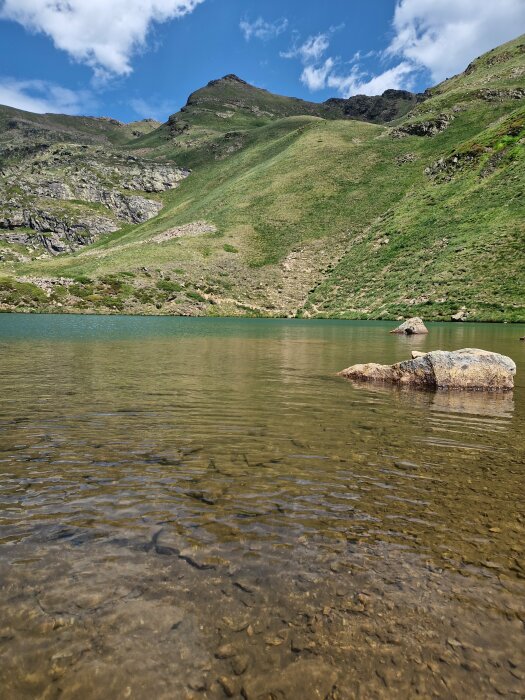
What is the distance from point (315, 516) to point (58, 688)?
3918mm

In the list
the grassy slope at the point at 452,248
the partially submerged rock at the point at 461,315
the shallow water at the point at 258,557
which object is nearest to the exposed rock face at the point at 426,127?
the grassy slope at the point at 452,248

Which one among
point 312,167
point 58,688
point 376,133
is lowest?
point 58,688

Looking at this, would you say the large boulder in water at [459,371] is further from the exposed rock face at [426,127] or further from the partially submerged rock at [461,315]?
the exposed rock face at [426,127]

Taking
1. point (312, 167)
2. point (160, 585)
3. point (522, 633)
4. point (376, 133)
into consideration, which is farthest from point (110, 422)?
point (376, 133)

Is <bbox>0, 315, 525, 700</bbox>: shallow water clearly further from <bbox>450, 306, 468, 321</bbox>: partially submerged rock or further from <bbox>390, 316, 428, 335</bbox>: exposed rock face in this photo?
<bbox>450, 306, 468, 321</bbox>: partially submerged rock

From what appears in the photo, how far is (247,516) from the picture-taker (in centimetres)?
640

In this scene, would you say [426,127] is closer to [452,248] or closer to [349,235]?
[349,235]

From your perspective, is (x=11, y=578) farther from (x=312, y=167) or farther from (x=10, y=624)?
(x=312, y=167)

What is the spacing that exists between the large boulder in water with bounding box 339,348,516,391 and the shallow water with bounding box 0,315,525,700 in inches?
239

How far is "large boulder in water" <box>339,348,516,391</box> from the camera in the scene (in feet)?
58.6

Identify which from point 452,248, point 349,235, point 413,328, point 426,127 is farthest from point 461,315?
point 426,127

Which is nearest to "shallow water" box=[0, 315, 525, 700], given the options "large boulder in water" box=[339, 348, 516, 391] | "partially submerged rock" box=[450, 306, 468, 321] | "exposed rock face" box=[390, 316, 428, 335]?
"large boulder in water" box=[339, 348, 516, 391]

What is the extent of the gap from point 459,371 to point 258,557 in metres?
15.9

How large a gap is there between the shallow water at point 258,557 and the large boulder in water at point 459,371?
6082 mm
